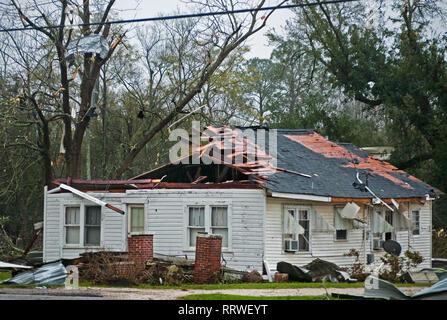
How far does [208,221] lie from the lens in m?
22.5

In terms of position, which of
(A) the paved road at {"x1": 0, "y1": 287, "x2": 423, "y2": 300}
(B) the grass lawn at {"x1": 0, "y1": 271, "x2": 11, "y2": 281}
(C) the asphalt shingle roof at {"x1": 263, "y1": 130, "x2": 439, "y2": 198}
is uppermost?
(C) the asphalt shingle roof at {"x1": 263, "y1": 130, "x2": 439, "y2": 198}

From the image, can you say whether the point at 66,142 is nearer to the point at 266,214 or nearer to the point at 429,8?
the point at 266,214

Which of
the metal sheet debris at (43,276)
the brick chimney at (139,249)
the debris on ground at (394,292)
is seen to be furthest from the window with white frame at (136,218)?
the debris on ground at (394,292)

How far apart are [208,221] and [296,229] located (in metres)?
2.81

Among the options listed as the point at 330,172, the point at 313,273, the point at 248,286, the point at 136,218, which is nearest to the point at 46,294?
the point at 248,286

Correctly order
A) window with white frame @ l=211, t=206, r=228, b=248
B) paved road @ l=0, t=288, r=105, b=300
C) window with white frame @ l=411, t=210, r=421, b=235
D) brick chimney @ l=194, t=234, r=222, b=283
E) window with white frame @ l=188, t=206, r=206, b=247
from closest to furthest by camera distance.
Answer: paved road @ l=0, t=288, r=105, b=300
brick chimney @ l=194, t=234, r=222, b=283
window with white frame @ l=211, t=206, r=228, b=248
window with white frame @ l=188, t=206, r=206, b=247
window with white frame @ l=411, t=210, r=421, b=235

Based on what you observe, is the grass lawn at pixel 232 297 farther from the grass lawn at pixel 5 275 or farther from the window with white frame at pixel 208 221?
the grass lawn at pixel 5 275

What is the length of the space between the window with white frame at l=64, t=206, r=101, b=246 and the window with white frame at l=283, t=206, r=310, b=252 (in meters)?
6.30

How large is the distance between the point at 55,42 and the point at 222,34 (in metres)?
7.93

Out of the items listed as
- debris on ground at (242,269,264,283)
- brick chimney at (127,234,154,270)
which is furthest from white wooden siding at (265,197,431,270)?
brick chimney at (127,234,154,270)

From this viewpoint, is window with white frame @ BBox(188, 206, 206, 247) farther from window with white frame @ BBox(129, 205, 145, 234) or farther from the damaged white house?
window with white frame @ BBox(129, 205, 145, 234)

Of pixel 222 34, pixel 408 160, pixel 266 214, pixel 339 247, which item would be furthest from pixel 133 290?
pixel 408 160

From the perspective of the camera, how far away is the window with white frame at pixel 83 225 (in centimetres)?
2375

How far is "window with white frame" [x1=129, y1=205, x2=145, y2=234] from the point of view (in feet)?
76.7
